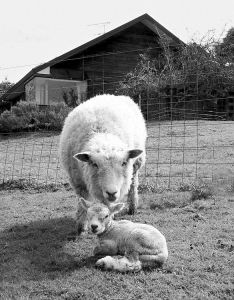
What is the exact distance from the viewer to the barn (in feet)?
81.0

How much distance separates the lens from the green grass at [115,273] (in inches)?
170

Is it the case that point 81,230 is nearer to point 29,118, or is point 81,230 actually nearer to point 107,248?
point 107,248

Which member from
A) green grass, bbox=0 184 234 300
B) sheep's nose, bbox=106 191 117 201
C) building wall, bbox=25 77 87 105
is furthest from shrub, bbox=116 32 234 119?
sheep's nose, bbox=106 191 117 201

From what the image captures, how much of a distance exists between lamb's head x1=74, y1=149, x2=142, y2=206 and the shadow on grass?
0.76m

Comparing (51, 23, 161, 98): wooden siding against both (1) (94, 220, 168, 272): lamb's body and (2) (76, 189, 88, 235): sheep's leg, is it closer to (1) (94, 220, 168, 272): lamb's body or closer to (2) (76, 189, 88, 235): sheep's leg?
(2) (76, 189, 88, 235): sheep's leg

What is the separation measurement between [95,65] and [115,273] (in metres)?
22.1

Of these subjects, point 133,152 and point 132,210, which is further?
point 132,210

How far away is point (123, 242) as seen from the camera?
5109mm

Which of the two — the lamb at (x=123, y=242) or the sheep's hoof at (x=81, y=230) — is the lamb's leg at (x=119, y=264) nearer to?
the lamb at (x=123, y=242)

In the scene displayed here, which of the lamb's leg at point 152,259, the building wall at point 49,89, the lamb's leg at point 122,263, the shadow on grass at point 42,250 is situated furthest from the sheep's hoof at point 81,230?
the building wall at point 49,89

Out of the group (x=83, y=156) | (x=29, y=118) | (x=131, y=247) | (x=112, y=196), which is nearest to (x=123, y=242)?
(x=131, y=247)

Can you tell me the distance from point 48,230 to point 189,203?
2663mm

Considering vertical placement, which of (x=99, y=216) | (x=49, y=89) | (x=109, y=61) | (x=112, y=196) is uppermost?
(x=109, y=61)

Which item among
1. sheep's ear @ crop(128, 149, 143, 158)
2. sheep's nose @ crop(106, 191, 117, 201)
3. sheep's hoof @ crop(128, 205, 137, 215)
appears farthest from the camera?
sheep's hoof @ crop(128, 205, 137, 215)
